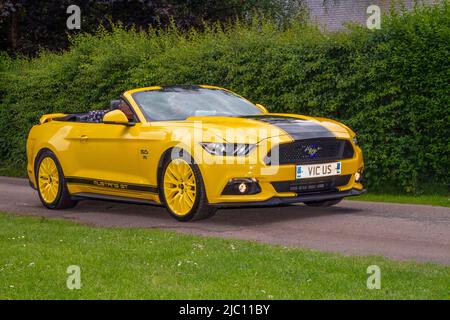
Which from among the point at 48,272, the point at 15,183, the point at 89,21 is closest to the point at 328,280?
the point at 48,272

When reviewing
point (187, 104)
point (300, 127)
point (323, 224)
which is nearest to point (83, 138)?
point (187, 104)

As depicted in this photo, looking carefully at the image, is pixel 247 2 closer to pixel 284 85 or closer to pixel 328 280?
pixel 284 85

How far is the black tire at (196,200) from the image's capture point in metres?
9.95

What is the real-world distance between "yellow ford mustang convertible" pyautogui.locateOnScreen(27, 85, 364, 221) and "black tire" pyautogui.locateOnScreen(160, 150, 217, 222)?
0.01m

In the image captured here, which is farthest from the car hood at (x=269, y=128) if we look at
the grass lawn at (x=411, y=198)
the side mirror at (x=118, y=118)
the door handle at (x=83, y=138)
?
the grass lawn at (x=411, y=198)

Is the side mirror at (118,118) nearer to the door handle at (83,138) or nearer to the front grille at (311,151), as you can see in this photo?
the door handle at (83,138)

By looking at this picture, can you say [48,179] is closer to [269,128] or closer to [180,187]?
[180,187]

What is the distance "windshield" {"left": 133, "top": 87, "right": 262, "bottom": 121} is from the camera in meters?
11.0

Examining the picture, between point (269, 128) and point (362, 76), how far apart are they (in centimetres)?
355

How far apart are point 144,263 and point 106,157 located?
398 centimetres

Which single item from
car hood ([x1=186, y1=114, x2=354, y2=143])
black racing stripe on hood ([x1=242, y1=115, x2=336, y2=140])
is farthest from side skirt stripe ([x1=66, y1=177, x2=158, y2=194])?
black racing stripe on hood ([x1=242, y1=115, x2=336, y2=140])

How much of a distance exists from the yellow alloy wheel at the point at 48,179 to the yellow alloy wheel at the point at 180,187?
8.04ft

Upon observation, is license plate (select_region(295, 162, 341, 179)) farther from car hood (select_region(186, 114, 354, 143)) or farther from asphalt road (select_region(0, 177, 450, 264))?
asphalt road (select_region(0, 177, 450, 264))

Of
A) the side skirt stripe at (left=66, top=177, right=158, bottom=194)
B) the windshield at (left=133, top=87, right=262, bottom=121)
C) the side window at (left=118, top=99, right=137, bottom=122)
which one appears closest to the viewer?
the side skirt stripe at (left=66, top=177, right=158, bottom=194)
